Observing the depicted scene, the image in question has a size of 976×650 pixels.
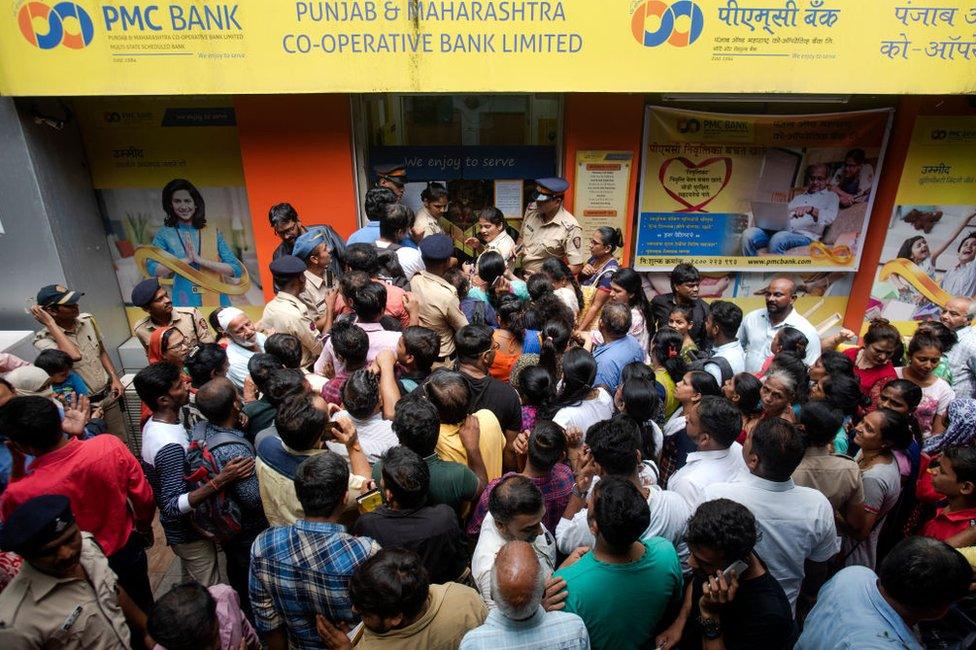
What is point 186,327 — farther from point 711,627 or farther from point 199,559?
point 711,627

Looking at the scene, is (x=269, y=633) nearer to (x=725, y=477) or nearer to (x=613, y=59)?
(x=725, y=477)

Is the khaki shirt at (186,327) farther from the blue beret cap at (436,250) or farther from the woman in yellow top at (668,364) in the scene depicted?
the woman in yellow top at (668,364)

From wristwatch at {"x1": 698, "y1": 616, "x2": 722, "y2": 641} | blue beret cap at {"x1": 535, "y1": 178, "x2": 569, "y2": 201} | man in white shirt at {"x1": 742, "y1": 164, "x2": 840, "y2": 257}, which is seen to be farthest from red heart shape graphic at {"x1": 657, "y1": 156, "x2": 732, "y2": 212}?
wristwatch at {"x1": 698, "y1": 616, "x2": 722, "y2": 641}

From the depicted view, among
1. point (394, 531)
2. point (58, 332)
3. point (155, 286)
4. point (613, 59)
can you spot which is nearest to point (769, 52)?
point (613, 59)

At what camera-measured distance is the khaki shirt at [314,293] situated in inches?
202

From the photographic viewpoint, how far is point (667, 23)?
5.40 metres

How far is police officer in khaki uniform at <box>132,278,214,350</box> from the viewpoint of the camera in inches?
181

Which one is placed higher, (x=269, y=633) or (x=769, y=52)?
(x=769, y=52)

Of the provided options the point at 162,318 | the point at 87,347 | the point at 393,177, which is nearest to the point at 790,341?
the point at 393,177

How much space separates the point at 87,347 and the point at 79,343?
0.28ft

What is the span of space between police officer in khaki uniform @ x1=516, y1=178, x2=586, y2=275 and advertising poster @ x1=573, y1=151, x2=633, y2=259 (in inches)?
8.1

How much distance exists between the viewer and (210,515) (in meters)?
3.24

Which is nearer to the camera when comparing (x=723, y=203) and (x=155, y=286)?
(x=155, y=286)

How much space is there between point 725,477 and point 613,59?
13.2 ft
